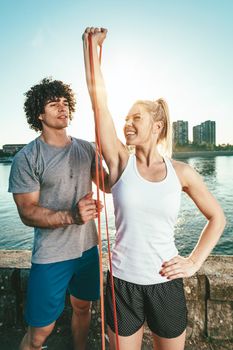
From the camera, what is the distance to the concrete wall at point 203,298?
2.55m

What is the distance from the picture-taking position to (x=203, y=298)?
2.60 m

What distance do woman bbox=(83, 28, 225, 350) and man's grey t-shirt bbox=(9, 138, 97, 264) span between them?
516 millimetres

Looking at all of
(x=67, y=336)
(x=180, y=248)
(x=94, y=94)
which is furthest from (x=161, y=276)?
(x=180, y=248)

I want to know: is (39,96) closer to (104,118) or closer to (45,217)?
(104,118)

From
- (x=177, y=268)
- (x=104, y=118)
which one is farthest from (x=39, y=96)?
(x=177, y=268)

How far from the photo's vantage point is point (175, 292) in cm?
186

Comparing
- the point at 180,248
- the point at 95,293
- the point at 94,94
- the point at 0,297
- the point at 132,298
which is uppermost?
the point at 94,94

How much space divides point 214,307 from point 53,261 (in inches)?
59.3

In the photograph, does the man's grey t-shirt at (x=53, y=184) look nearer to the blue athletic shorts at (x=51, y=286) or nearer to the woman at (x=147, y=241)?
the blue athletic shorts at (x=51, y=286)

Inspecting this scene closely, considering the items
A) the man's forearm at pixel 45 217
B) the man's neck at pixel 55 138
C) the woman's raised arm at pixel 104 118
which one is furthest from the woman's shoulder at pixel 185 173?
the man's neck at pixel 55 138

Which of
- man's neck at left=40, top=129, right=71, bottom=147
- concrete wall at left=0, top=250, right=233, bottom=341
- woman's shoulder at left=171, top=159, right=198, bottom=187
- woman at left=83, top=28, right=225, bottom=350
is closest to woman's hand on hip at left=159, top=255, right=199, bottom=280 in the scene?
woman at left=83, top=28, right=225, bottom=350

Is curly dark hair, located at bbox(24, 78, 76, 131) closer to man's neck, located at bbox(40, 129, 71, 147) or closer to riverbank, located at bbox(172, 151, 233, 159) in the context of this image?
man's neck, located at bbox(40, 129, 71, 147)

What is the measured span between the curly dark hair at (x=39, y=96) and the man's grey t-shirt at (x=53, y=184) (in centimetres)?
34

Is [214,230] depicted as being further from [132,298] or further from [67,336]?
[67,336]
